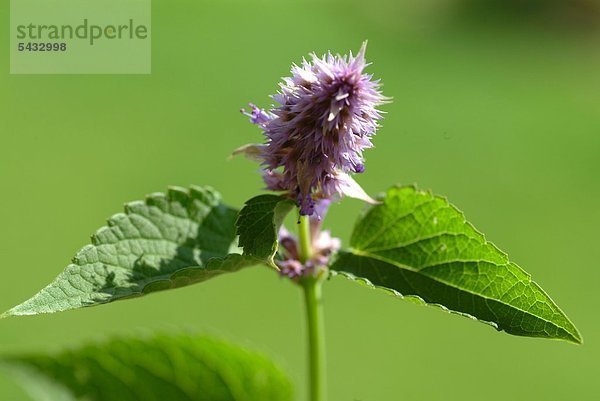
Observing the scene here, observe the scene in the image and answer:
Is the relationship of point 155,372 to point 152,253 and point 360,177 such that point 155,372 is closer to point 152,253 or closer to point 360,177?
point 152,253

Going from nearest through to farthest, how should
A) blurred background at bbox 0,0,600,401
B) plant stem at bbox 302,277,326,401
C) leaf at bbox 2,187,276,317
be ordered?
1. leaf at bbox 2,187,276,317
2. plant stem at bbox 302,277,326,401
3. blurred background at bbox 0,0,600,401

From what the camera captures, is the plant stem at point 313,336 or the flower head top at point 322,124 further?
the plant stem at point 313,336

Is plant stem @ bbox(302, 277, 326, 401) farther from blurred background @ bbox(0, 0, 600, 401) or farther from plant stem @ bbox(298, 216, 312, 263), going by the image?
blurred background @ bbox(0, 0, 600, 401)

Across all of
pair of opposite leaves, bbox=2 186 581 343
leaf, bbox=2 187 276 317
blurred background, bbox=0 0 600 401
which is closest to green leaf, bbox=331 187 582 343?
pair of opposite leaves, bbox=2 186 581 343

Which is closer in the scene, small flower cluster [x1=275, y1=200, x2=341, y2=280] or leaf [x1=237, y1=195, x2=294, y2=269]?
leaf [x1=237, y1=195, x2=294, y2=269]

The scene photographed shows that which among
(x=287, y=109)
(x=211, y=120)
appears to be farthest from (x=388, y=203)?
(x=211, y=120)

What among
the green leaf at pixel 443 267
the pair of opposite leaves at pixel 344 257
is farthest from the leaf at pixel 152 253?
the green leaf at pixel 443 267

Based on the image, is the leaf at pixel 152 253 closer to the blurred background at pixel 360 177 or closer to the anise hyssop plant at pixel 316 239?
the anise hyssop plant at pixel 316 239
